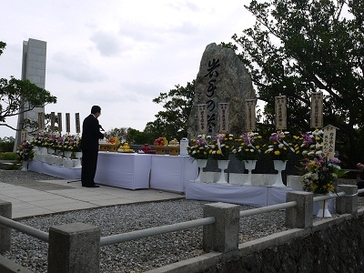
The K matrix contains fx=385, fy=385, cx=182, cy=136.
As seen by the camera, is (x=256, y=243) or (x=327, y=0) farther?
(x=327, y=0)

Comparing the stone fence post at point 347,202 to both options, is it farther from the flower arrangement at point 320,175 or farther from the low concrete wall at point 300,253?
the flower arrangement at point 320,175

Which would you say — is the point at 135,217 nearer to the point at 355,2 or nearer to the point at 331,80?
the point at 331,80

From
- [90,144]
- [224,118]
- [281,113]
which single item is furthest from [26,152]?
[281,113]

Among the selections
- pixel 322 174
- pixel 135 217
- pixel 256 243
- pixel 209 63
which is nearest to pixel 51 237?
pixel 256 243

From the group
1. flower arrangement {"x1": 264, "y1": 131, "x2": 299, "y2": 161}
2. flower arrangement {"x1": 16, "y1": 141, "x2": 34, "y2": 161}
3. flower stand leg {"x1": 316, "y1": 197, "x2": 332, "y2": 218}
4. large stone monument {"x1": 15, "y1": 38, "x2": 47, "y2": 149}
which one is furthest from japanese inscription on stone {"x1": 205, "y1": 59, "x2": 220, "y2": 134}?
large stone monument {"x1": 15, "y1": 38, "x2": 47, "y2": 149}

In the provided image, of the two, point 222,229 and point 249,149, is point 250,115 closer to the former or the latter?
point 249,149

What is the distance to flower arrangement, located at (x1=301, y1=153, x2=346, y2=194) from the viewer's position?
19.0 ft

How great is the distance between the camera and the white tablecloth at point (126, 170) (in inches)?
336

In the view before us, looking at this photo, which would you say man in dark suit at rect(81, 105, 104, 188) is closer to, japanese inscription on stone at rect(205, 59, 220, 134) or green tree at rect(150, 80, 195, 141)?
japanese inscription on stone at rect(205, 59, 220, 134)

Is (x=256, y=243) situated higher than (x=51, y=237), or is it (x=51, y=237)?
(x=51, y=237)

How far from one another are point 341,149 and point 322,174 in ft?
33.9

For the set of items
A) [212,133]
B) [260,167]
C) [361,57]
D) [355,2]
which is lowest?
[260,167]

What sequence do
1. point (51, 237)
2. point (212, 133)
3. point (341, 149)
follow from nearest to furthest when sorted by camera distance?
point (51, 237) < point (212, 133) < point (341, 149)

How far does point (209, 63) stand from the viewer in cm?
1114
